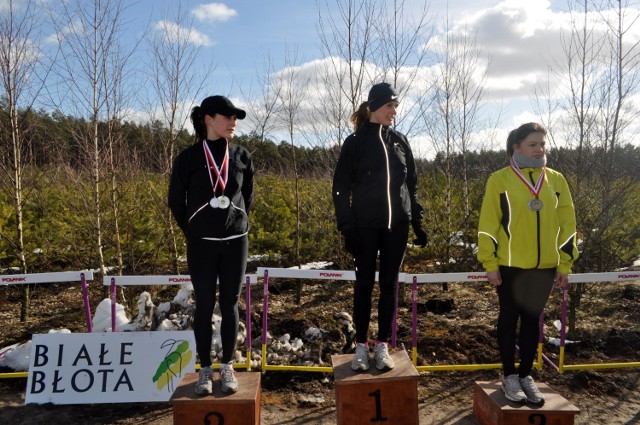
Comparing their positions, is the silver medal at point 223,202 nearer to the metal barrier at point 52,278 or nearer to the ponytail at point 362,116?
the ponytail at point 362,116

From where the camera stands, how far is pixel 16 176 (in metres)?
6.05

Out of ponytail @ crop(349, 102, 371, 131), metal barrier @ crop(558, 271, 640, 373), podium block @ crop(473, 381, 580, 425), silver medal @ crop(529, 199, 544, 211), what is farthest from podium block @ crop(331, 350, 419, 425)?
metal barrier @ crop(558, 271, 640, 373)

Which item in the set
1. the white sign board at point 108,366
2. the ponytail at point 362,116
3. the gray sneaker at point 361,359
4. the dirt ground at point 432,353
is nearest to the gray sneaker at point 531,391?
the dirt ground at point 432,353

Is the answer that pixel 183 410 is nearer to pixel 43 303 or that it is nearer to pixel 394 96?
pixel 394 96

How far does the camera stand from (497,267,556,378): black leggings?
3033 millimetres

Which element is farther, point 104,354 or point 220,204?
point 104,354

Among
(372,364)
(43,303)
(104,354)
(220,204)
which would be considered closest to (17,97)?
(43,303)

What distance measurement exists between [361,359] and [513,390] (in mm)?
1000

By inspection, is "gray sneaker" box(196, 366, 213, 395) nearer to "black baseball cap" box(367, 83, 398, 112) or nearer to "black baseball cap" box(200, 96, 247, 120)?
"black baseball cap" box(200, 96, 247, 120)

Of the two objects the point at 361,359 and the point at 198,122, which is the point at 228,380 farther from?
the point at 198,122

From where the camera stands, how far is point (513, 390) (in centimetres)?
309

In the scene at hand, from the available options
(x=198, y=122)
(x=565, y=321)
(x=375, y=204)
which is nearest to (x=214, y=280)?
(x=198, y=122)

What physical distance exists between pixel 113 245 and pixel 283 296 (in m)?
2.73

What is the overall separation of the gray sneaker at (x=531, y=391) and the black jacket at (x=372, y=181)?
1.32m
